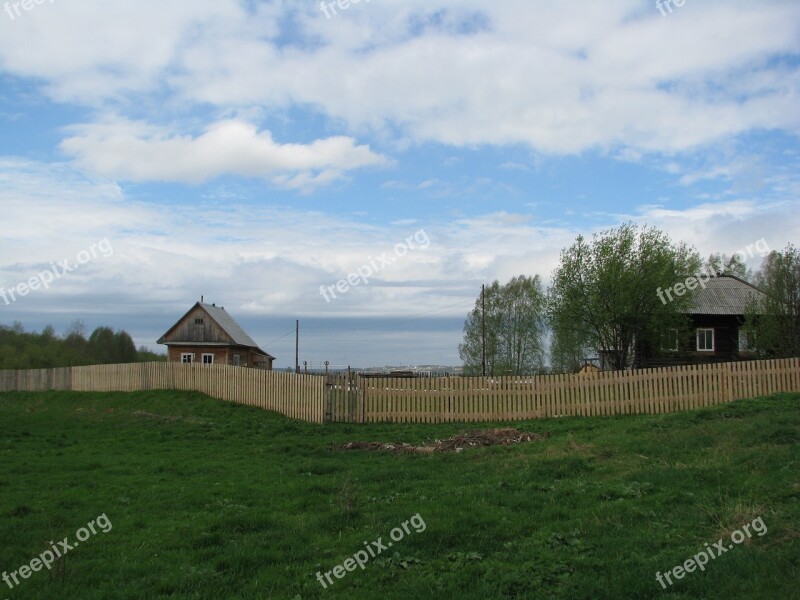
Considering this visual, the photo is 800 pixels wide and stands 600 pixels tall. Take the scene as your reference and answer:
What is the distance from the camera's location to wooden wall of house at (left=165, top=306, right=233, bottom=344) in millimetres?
41750

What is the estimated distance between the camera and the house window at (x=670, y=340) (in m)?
30.3

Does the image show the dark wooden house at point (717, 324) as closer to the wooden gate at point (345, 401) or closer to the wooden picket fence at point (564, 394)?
the wooden picket fence at point (564, 394)

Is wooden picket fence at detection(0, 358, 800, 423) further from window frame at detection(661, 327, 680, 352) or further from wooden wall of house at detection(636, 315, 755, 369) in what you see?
wooden wall of house at detection(636, 315, 755, 369)

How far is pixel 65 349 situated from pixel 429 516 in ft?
191

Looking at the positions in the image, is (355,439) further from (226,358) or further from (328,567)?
(226,358)

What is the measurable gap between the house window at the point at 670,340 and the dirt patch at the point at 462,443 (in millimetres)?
18305

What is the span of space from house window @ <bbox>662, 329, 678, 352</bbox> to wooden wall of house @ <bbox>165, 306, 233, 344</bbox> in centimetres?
2511

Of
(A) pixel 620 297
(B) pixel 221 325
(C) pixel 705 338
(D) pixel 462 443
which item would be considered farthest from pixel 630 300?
(B) pixel 221 325

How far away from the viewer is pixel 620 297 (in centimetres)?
2862

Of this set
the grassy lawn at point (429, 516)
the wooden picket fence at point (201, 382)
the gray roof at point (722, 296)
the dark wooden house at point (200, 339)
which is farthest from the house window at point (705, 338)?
the dark wooden house at point (200, 339)

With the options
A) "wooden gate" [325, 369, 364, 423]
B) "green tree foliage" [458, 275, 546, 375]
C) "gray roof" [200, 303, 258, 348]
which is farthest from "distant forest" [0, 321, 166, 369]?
"wooden gate" [325, 369, 364, 423]

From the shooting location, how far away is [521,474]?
9.41m

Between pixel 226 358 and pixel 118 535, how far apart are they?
36056mm

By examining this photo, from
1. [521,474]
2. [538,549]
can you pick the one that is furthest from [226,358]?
[538,549]
